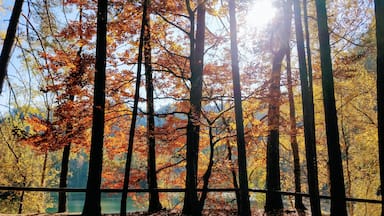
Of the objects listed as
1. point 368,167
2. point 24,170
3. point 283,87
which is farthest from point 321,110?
point 24,170

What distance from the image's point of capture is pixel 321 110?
46.9 ft

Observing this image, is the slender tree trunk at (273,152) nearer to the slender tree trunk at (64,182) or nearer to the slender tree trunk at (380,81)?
the slender tree trunk at (380,81)

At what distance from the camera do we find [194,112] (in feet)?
27.1

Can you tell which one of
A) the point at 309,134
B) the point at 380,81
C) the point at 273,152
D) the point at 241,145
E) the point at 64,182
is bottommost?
the point at 64,182

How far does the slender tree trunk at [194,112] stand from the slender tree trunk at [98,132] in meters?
2.51

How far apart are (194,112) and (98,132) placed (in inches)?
109

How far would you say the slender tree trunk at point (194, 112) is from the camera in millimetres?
8203

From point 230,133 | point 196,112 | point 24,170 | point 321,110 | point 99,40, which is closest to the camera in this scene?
point 99,40

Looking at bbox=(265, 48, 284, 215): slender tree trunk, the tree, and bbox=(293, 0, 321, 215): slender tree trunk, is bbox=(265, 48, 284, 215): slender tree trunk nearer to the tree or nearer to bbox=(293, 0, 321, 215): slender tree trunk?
the tree

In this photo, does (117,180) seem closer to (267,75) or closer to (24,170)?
(267,75)

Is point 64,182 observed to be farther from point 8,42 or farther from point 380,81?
point 380,81

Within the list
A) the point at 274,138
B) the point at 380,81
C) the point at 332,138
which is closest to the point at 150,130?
the point at 274,138

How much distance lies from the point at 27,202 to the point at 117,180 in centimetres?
1220

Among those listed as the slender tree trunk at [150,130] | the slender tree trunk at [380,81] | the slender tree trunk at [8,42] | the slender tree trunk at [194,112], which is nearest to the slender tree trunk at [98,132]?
the slender tree trunk at [8,42]
